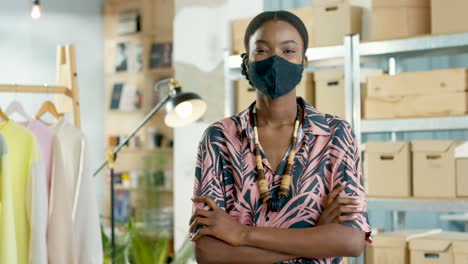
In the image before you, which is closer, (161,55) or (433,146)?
(433,146)

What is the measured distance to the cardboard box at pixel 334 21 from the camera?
3781mm

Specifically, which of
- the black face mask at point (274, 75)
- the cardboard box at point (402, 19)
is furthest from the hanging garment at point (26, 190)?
the cardboard box at point (402, 19)

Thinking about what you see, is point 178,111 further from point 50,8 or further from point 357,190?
point 50,8

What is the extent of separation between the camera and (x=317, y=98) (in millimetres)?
3807

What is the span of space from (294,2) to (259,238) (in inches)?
173

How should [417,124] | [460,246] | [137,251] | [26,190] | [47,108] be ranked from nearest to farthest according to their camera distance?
[26,190], [47,108], [460,246], [417,124], [137,251]

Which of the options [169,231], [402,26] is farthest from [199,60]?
[402,26]

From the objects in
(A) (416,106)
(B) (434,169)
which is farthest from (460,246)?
(A) (416,106)

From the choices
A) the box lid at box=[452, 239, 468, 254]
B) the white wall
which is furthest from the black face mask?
the white wall

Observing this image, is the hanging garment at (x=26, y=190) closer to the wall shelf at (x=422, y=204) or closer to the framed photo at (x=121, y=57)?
the wall shelf at (x=422, y=204)

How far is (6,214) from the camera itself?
259cm

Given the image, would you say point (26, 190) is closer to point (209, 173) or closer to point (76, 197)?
point (76, 197)

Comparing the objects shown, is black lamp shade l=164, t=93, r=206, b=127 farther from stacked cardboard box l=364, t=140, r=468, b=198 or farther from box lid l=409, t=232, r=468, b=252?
box lid l=409, t=232, r=468, b=252

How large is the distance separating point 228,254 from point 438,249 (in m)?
1.91
